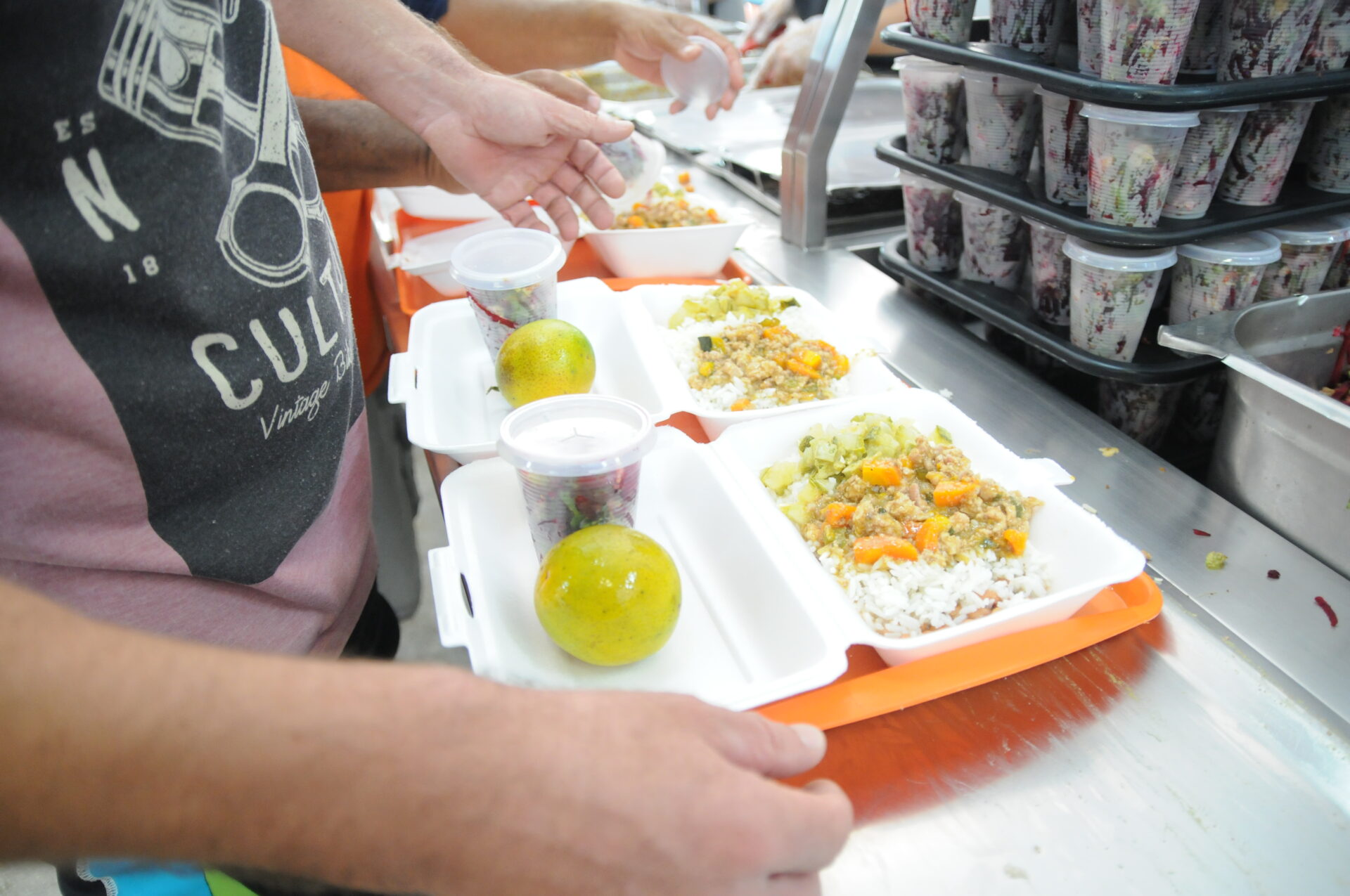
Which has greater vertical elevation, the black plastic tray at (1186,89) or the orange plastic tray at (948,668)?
the black plastic tray at (1186,89)

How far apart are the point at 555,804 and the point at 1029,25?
154 centimetres

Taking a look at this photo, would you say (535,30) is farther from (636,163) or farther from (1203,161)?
(1203,161)

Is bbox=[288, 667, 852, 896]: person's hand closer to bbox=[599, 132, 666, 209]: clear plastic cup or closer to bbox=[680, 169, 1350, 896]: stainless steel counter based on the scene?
bbox=[680, 169, 1350, 896]: stainless steel counter

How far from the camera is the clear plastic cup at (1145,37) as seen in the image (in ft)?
3.68

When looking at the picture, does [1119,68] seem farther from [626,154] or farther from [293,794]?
→ [293,794]

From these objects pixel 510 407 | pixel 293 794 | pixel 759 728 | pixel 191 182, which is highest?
pixel 191 182

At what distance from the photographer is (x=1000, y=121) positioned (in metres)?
1.55

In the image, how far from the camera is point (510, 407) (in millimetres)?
1521

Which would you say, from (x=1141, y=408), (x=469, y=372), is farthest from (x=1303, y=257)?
(x=469, y=372)

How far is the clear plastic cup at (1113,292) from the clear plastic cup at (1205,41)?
0.30m

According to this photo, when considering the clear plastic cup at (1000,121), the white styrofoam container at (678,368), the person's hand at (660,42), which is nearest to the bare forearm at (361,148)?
the white styrofoam container at (678,368)

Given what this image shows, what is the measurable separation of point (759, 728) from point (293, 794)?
332 mm

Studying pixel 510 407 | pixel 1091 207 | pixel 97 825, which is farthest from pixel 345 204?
pixel 97 825

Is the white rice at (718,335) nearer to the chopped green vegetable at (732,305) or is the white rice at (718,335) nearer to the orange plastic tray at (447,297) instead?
the chopped green vegetable at (732,305)
